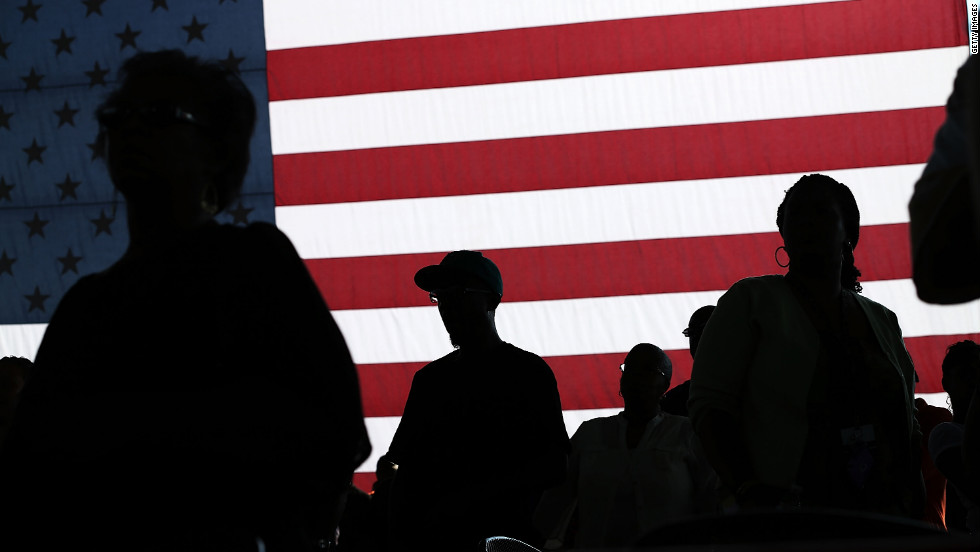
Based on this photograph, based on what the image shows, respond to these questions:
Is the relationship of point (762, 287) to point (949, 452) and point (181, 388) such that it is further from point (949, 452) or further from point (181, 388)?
point (181, 388)

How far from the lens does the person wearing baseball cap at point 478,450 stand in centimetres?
191

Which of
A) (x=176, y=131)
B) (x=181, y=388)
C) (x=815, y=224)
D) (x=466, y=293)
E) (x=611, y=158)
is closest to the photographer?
(x=181, y=388)

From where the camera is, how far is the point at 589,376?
13.6 ft

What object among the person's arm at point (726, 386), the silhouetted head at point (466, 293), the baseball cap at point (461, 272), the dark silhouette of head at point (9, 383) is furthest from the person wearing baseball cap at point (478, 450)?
the dark silhouette of head at point (9, 383)

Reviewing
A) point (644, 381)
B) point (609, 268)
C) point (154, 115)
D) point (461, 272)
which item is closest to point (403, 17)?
point (609, 268)

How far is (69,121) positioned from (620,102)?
7.72 feet

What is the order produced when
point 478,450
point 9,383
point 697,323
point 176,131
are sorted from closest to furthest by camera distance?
Result: point 176,131
point 478,450
point 9,383
point 697,323

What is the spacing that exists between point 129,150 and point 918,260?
690 millimetres

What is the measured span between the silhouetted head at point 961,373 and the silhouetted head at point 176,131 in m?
2.58

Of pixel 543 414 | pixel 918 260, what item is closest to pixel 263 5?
pixel 543 414

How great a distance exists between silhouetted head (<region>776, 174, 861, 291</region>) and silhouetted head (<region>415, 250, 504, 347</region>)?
710 millimetres

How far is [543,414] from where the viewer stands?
1988mm

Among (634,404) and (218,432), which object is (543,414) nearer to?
(634,404)

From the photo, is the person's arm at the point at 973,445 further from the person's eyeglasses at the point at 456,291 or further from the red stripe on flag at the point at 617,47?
the red stripe on flag at the point at 617,47
